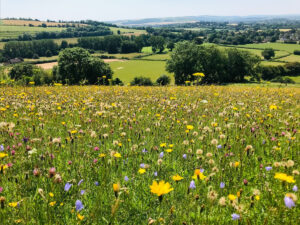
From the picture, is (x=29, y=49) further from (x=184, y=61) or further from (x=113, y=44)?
(x=184, y=61)

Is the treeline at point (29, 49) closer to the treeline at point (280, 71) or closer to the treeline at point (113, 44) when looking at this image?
the treeline at point (113, 44)

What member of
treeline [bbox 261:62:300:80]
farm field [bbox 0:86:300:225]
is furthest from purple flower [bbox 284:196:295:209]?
treeline [bbox 261:62:300:80]

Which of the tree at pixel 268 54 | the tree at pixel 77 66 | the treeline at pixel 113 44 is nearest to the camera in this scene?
the tree at pixel 77 66

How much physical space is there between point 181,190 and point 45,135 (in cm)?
349

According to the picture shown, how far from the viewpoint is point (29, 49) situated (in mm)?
146125

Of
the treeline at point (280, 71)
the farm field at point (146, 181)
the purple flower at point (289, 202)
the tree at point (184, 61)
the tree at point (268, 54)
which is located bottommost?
the treeline at point (280, 71)

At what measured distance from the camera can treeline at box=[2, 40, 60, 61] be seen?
138175mm

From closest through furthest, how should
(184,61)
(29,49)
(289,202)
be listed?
1. (289,202)
2. (184,61)
3. (29,49)

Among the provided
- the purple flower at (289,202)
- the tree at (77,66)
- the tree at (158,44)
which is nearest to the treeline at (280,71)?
the tree at (77,66)

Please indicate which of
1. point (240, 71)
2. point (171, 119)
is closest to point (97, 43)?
point (240, 71)

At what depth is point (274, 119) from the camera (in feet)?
21.2

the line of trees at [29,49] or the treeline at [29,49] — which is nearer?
the treeline at [29,49]

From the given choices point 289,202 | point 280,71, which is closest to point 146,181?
point 289,202

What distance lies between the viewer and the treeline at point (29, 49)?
453 feet
